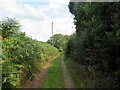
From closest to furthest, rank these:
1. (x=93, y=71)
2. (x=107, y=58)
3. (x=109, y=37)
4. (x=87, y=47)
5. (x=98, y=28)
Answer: (x=109, y=37) < (x=107, y=58) < (x=98, y=28) < (x=93, y=71) < (x=87, y=47)

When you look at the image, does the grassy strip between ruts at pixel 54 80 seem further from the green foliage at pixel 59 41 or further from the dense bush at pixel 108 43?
the green foliage at pixel 59 41

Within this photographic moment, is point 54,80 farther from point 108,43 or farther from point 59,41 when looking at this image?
point 59,41

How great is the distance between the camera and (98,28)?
5.74m

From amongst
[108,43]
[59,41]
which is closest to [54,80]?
[108,43]

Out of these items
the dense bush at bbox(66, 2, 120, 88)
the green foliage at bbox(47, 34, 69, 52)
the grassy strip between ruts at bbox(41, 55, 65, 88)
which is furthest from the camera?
the green foliage at bbox(47, 34, 69, 52)

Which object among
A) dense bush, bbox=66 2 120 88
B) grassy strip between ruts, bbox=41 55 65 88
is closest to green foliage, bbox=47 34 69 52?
grassy strip between ruts, bbox=41 55 65 88

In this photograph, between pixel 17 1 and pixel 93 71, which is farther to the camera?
pixel 93 71

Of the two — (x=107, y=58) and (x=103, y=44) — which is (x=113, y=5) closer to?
(x=103, y=44)

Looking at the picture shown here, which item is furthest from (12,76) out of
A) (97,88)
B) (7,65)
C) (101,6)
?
(101,6)

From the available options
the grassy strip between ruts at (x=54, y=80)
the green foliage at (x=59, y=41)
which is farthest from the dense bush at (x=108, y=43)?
the green foliage at (x=59, y=41)

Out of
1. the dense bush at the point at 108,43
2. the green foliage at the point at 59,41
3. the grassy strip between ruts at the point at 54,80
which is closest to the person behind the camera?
the dense bush at the point at 108,43

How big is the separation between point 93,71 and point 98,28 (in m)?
2.44

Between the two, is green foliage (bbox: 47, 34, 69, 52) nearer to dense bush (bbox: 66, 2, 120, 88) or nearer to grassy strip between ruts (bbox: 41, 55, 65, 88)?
grassy strip between ruts (bbox: 41, 55, 65, 88)

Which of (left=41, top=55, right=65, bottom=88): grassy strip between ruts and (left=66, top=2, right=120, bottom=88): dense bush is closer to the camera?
(left=66, top=2, right=120, bottom=88): dense bush
